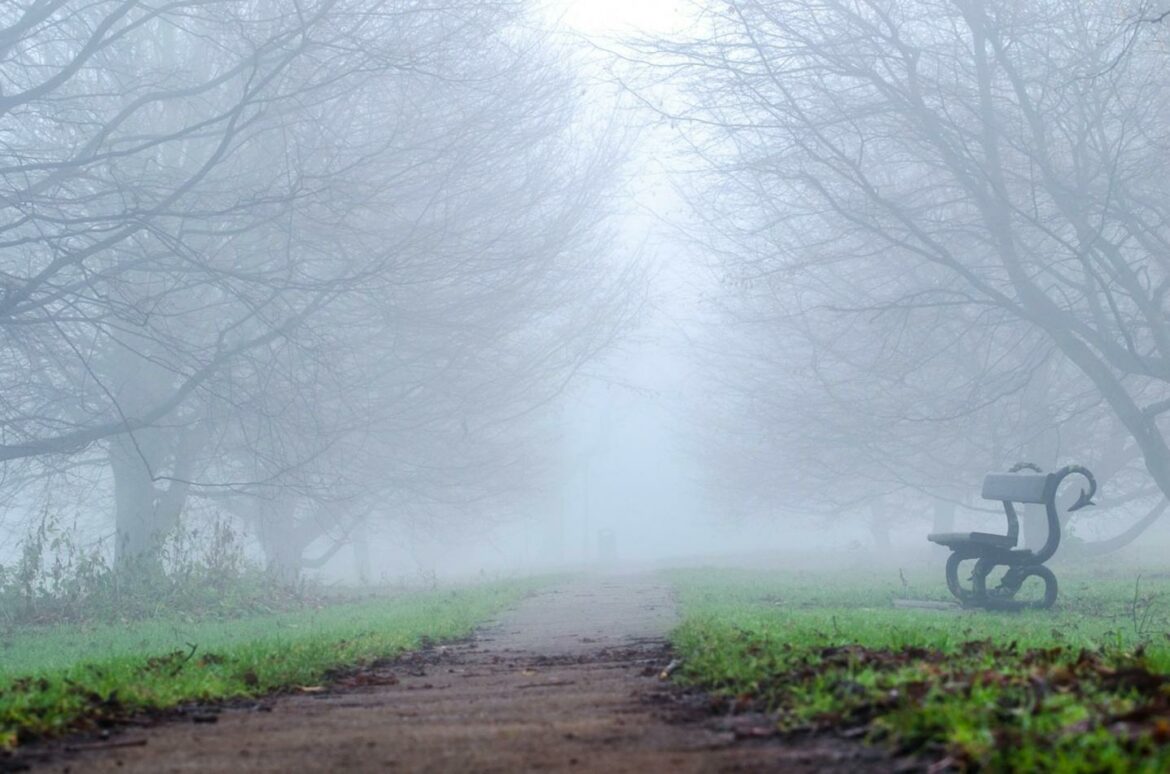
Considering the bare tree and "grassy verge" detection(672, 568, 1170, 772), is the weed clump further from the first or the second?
"grassy verge" detection(672, 568, 1170, 772)

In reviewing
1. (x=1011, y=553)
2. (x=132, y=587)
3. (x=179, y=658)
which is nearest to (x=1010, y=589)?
(x=1011, y=553)

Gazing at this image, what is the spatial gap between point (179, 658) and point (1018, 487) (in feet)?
35.1

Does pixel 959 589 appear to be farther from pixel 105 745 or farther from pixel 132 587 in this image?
pixel 105 745

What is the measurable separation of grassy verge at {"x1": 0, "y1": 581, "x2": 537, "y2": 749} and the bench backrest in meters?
6.52

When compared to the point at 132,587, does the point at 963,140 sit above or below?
above

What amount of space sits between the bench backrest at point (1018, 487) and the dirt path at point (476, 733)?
785 cm

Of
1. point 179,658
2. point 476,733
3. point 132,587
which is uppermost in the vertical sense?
point 132,587

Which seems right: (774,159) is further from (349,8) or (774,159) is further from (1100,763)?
(1100,763)

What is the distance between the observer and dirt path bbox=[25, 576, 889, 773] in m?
4.26

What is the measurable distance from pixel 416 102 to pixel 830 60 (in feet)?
21.1

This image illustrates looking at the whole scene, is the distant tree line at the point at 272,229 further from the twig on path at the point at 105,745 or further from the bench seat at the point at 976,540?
the twig on path at the point at 105,745

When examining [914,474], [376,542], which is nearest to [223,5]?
[914,474]

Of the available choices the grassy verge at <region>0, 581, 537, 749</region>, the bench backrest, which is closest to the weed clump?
the grassy verge at <region>0, 581, 537, 749</region>

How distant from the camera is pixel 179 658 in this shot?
8.04 metres
